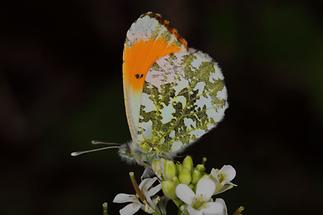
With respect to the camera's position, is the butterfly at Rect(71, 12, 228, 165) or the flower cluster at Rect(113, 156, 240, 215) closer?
the flower cluster at Rect(113, 156, 240, 215)

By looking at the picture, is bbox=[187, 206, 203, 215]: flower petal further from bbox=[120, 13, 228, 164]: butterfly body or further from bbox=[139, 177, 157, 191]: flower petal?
bbox=[120, 13, 228, 164]: butterfly body

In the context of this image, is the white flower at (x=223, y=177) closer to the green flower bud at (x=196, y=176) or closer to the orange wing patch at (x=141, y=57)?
the green flower bud at (x=196, y=176)

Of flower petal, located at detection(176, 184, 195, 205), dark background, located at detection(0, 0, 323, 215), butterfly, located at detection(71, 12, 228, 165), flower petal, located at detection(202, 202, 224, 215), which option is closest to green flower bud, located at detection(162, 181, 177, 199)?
flower petal, located at detection(176, 184, 195, 205)

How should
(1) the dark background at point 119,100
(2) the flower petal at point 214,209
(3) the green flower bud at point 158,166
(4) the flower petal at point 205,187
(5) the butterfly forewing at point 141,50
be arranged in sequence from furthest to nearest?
(1) the dark background at point 119,100 → (5) the butterfly forewing at point 141,50 → (3) the green flower bud at point 158,166 → (4) the flower petal at point 205,187 → (2) the flower petal at point 214,209

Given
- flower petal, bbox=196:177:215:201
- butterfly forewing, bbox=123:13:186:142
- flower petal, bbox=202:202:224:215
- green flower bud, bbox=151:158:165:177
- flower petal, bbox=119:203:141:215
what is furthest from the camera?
butterfly forewing, bbox=123:13:186:142

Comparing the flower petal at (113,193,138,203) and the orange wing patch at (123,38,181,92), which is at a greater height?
the orange wing patch at (123,38,181,92)

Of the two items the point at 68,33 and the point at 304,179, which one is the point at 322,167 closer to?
the point at 304,179

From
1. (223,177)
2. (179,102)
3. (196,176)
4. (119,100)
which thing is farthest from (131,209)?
(119,100)

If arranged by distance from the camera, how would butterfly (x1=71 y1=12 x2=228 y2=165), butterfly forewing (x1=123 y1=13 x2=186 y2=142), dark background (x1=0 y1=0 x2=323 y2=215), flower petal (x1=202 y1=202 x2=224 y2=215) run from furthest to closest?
1. dark background (x1=0 y1=0 x2=323 y2=215)
2. butterfly forewing (x1=123 y1=13 x2=186 y2=142)
3. butterfly (x1=71 y1=12 x2=228 y2=165)
4. flower petal (x1=202 y1=202 x2=224 y2=215)

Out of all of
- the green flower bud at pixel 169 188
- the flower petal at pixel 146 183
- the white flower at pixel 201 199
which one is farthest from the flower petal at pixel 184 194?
the flower petal at pixel 146 183
